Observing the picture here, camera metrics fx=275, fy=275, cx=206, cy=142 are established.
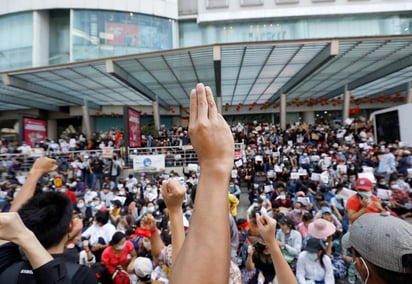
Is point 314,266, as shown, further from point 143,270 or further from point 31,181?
point 31,181

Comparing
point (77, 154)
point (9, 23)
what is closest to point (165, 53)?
point (77, 154)

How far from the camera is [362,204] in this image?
137 inches

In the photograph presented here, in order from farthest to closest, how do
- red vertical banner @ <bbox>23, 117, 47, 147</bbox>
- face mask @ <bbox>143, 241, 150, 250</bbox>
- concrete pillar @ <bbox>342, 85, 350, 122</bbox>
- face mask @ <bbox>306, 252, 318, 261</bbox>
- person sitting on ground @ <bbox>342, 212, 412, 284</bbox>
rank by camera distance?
concrete pillar @ <bbox>342, 85, 350, 122</bbox>, red vertical banner @ <bbox>23, 117, 47, 147</bbox>, face mask @ <bbox>143, 241, 150, 250</bbox>, face mask @ <bbox>306, 252, 318, 261</bbox>, person sitting on ground @ <bbox>342, 212, 412, 284</bbox>

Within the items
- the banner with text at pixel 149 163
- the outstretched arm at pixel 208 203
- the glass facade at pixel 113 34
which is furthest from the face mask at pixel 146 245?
the glass facade at pixel 113 34

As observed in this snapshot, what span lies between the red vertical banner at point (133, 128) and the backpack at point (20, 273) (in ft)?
42.8

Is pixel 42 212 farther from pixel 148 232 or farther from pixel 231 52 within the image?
pixel 231 52

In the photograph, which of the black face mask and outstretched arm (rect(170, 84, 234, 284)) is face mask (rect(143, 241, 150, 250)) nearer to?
the black face mask

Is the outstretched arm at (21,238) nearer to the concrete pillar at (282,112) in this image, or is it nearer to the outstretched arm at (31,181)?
the outstretched arm at (31,181)

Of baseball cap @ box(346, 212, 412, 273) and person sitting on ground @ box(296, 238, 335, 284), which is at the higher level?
baseball cap @ box(346, 212, 412, 273)

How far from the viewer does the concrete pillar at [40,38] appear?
21625 millimetres

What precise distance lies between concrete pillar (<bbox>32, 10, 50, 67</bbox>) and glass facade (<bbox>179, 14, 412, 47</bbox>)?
37.0 ft

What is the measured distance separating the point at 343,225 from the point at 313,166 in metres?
5.53

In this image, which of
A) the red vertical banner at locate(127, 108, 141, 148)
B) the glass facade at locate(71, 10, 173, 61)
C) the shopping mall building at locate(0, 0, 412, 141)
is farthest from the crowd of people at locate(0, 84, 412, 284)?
the glass facade at locate(71, 10, 173, 61)

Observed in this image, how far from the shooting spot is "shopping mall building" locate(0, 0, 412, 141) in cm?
1535
